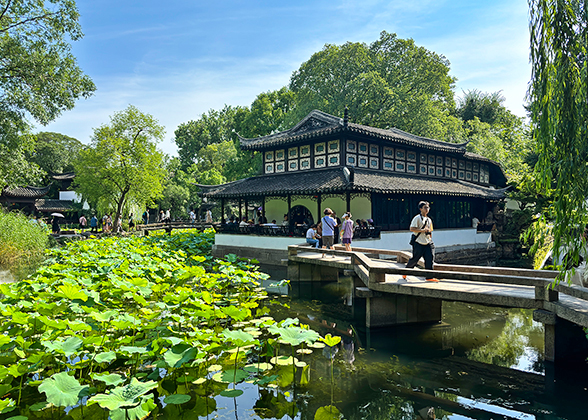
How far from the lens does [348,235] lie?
12.4 meters

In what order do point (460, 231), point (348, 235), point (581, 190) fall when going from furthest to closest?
point (460, 231)
point (348, 235)
point (581, 190)

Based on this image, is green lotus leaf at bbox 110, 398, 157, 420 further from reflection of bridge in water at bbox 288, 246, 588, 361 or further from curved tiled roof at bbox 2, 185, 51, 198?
curved tiled roof at bbox 2, 185, 51, 198

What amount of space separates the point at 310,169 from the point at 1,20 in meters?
13.1

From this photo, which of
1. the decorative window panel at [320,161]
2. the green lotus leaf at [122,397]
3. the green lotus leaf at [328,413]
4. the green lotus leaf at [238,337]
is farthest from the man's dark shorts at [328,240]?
the green lotus leaf at [122,397]

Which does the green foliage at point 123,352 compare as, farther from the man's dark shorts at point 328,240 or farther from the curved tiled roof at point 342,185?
the curved tiled roof at point 342,185

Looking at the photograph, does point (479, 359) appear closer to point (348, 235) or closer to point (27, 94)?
point (348, 235)

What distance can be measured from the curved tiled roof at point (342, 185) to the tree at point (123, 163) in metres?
5.23

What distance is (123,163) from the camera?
24.5 meters

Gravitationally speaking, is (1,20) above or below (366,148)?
above

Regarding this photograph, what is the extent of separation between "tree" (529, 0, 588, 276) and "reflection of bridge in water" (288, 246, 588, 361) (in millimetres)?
1059

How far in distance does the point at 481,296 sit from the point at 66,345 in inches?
230

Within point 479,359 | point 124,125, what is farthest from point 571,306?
point 124,125

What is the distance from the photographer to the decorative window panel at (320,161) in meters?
18.5

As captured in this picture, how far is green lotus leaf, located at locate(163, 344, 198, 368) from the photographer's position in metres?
4.03
